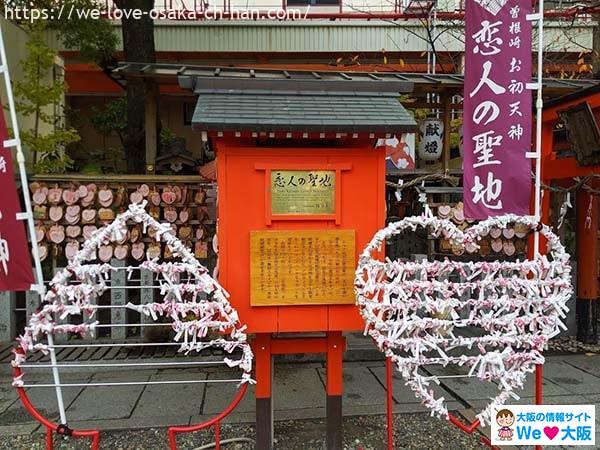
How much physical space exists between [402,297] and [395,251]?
4830 millimetres

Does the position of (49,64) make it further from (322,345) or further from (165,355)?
(322,345)

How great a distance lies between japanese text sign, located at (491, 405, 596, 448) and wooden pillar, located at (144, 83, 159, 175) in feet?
20.4

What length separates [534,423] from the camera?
13.2ft

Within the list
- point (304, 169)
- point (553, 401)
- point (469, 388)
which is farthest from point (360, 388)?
point (304, 169)

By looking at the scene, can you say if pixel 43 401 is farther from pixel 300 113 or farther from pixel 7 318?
pixel 300 113

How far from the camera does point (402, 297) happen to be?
13.1 feet

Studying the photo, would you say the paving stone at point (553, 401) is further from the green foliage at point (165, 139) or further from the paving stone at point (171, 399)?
the green foliage at point (165, 139)

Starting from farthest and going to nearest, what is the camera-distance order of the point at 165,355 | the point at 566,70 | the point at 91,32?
the point at 566,70 → the point at 91,32 → the point at 165,355

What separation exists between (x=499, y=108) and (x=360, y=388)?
146 inches

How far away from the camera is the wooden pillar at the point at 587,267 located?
7.84 m

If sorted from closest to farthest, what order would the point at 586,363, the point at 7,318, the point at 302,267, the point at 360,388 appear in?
the point at 302,267, the point at 360,388, the point at 586,363, the point at 7,318

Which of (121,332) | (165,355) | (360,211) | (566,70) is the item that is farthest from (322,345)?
(566,70)

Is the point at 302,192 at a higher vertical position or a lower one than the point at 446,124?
lower

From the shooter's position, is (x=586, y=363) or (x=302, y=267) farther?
(x=586, y=363)
